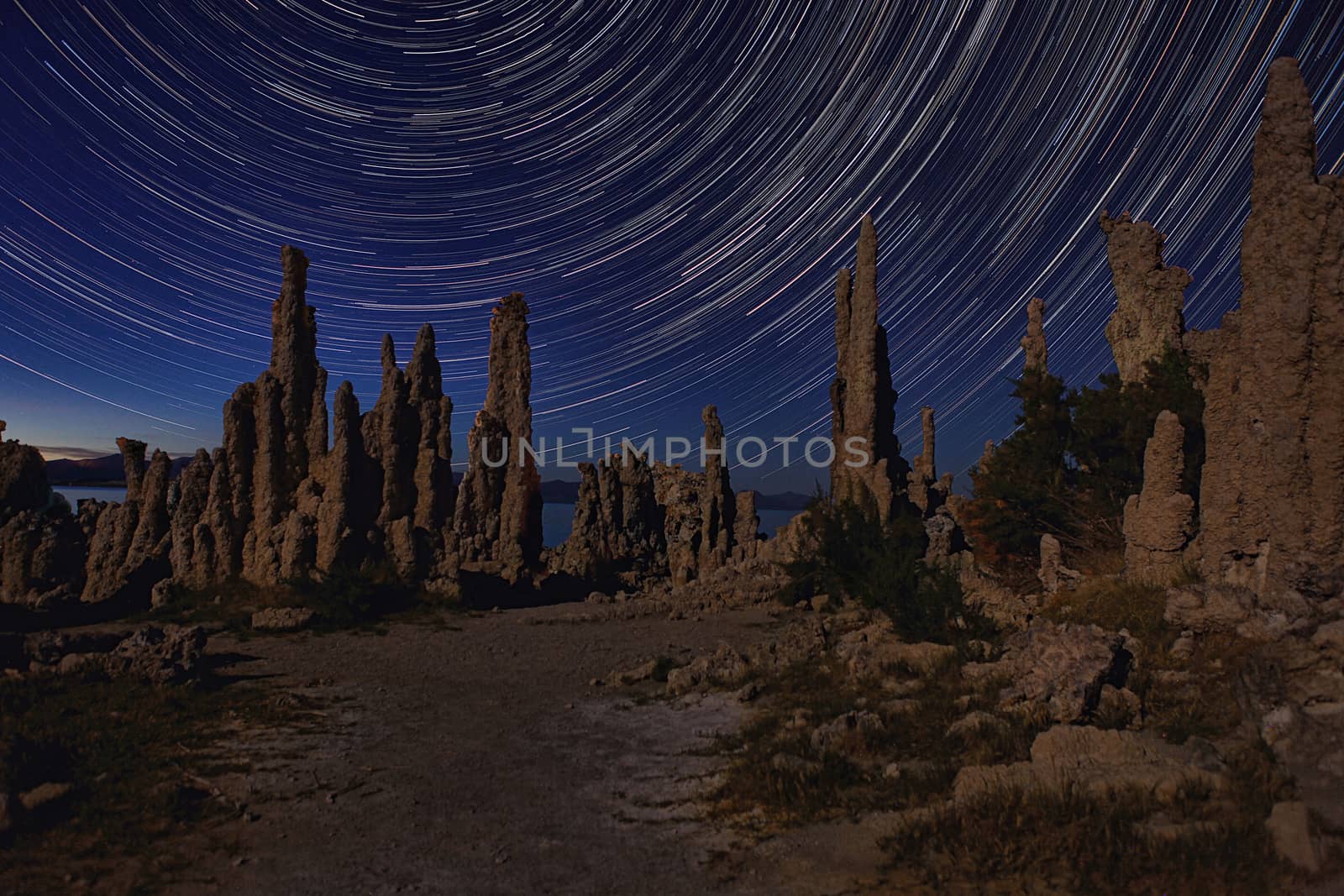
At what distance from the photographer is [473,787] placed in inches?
388

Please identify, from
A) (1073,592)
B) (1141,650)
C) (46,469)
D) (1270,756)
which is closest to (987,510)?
(1073,592)

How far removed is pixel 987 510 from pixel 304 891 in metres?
23.9

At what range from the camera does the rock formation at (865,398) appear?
3272cm

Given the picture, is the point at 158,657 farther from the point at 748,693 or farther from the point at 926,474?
the point at 926,474

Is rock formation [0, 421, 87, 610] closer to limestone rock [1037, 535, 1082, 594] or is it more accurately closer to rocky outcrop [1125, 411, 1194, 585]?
limestone rock [1037, 535, 1082, 594]

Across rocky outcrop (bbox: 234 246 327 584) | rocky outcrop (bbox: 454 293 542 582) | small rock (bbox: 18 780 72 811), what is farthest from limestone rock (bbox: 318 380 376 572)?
small rock (bbox: 18 780 72 811)

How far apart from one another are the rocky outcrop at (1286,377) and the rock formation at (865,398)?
1765cm

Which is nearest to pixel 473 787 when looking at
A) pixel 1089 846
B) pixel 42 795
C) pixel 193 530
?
pixel 42 795

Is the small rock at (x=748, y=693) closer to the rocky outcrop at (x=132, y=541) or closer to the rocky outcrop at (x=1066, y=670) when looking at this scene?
the rocky outcrop at (x=1066, y=670)

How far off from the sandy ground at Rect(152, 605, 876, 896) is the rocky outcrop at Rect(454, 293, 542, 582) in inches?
641

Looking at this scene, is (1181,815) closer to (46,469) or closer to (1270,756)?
(1270,756)

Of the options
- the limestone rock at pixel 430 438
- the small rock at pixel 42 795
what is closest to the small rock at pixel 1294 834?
the small rock at pixel 42 795

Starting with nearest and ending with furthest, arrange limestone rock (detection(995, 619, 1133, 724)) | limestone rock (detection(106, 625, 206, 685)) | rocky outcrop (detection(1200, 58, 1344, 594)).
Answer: limestone rock (detection(995, 619, 1133, 724))
rocky outcrop (detection(1200, 58, 1344, 594))
limestone rock (detection(106, 625, 206, 685))

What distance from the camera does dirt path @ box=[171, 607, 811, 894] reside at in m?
7.29
